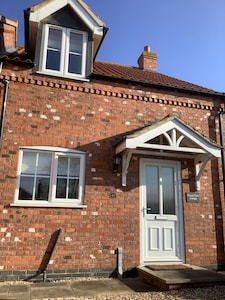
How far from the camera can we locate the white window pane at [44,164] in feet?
23.0

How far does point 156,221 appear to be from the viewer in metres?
7.51

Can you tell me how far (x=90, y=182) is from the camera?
7.18 m

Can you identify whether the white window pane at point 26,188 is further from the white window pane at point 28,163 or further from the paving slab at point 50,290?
the paving slab at point 50,290

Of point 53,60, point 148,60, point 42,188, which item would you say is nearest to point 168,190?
point 42,188

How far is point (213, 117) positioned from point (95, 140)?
4.17m

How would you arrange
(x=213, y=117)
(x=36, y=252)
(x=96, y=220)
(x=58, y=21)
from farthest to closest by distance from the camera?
(x=213, y=117), (x=58, y=21), (x=96, y=220), (x=36, y=252)

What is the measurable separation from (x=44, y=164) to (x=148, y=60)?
8.02 m

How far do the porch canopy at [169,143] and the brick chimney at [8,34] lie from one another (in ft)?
16.9

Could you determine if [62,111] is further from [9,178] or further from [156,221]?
[156,221]

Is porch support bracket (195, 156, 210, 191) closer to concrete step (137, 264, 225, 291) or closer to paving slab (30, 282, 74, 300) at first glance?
concrete step (137, 264, 225, 291)

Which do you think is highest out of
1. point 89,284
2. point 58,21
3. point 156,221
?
point 58,21

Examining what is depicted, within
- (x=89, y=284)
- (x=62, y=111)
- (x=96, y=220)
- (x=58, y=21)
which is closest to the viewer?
→ (x=89, y=284)

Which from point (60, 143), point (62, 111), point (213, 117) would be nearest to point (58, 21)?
point (62, 111)

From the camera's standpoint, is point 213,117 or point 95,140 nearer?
point 95,140
